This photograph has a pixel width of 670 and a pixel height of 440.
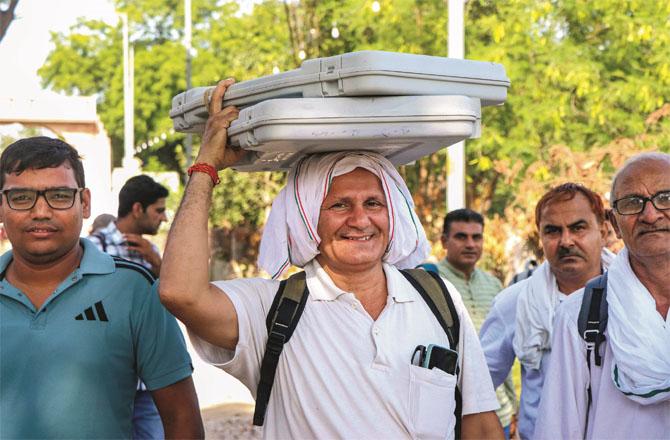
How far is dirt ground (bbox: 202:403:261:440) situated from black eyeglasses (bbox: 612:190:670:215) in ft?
19.6

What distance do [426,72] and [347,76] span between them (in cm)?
27

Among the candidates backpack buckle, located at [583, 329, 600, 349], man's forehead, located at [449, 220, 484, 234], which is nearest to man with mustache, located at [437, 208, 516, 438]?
man's forehead, located at [449, 220, 484, 234]

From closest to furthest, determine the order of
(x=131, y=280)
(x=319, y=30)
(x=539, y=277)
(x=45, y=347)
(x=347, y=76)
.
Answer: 1. (x=347, y=76)
2. (x=45, y=347)
3. (x=131, y=280)
4. (x=539, y=277)
5. (x=319, y=30)

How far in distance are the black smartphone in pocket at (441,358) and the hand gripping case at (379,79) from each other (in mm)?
861

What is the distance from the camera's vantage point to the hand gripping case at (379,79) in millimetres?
3180

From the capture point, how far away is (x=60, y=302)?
3.54m

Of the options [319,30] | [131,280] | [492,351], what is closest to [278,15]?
[319,30]

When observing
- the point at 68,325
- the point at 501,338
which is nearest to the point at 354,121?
the point at 68,325

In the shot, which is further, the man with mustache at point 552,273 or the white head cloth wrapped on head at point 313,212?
the man with mustache at point 552,273

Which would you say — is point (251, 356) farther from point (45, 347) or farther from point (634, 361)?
point (634, 361)

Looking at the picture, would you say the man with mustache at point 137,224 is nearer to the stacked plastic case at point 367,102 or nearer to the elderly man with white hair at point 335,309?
the elderly man with white hair at point 335,309

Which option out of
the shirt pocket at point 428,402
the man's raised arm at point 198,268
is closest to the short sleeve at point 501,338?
the shirt pocket at point 428,402

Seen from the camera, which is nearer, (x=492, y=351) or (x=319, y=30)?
(x=492, y=351)

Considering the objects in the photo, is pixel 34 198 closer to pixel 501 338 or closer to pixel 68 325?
pixel 68 325
